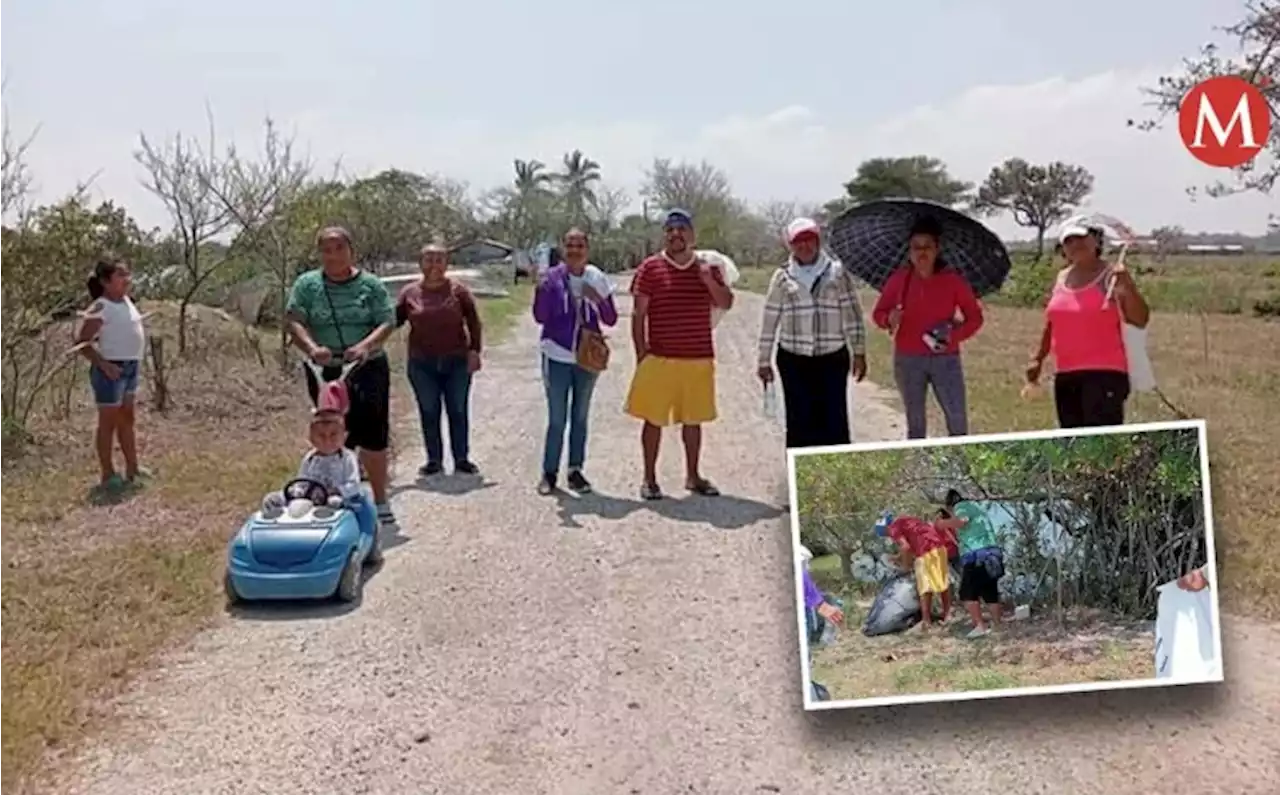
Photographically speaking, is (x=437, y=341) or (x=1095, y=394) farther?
(x=437, y=341)

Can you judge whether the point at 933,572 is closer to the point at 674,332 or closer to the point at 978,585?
the point at 978,585

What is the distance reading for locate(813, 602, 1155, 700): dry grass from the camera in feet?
9.48

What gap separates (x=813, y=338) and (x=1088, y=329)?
4.57ft

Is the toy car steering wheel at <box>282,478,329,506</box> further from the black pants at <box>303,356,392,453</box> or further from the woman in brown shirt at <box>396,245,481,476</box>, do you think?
the woman in brown shirt at <box>396,245,481,476</box>

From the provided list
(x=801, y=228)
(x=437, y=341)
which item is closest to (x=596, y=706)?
(x=801, y=228)

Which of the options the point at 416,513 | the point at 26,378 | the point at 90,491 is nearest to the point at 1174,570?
the point at 416,513

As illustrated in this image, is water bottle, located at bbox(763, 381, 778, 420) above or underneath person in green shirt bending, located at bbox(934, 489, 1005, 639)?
above

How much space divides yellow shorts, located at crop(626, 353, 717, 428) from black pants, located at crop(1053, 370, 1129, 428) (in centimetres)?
225

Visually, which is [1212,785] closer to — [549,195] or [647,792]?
[647,792]

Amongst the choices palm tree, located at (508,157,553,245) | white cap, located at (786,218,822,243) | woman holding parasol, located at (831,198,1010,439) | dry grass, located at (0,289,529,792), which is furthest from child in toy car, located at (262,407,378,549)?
palm tree, located at (508,157,553,245)

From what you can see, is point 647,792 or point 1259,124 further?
point 1259,124

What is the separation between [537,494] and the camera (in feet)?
25.1

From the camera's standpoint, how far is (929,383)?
6129mm

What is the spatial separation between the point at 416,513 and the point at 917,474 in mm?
4830
